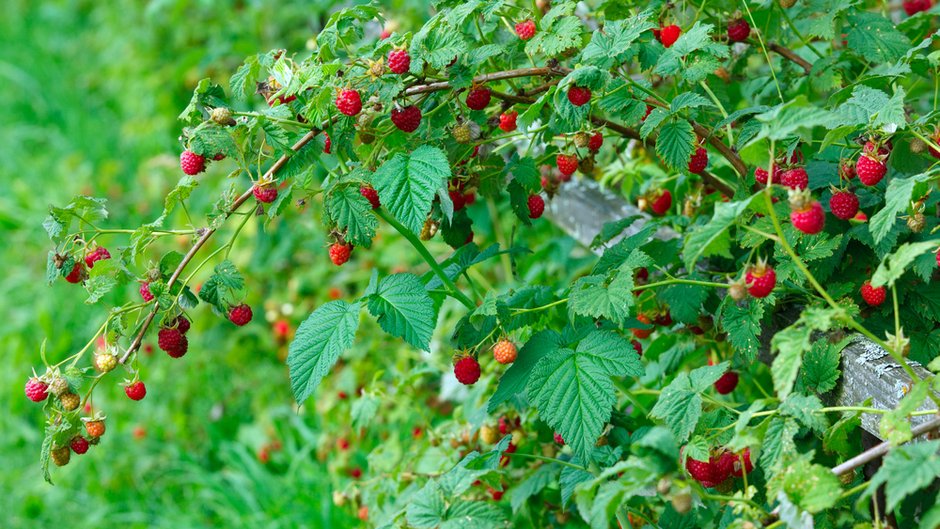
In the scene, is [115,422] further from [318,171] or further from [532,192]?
[532,192]

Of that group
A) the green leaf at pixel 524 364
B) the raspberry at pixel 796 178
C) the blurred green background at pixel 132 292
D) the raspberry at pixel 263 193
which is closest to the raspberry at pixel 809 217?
the raspberry at pixel 796 178

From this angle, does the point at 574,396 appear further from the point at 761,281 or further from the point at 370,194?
the point at 370,194

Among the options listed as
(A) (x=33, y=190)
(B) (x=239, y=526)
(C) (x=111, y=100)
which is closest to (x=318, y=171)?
(B) (x=239, y=526)

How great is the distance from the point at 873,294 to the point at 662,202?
22.8 inches

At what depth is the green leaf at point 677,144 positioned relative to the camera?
4.87 feet

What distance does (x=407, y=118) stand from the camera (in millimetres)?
1545

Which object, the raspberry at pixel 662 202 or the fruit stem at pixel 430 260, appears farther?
the raspberry at pixel 662 202

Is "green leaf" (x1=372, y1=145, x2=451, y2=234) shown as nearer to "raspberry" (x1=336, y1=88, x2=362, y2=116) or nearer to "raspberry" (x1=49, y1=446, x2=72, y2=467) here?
→ "raspberry" (x1=336, y1=88, x2=362, y2=116)

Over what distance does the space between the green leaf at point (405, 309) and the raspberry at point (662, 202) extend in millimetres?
639

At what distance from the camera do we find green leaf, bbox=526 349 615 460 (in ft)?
4.58

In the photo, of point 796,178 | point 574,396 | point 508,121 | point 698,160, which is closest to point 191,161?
point 508,121

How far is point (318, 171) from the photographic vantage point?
294 cm

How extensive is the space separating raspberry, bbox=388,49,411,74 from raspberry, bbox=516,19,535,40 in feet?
0.73

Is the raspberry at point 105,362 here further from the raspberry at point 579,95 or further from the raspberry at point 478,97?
the raspberry at point 579,95
